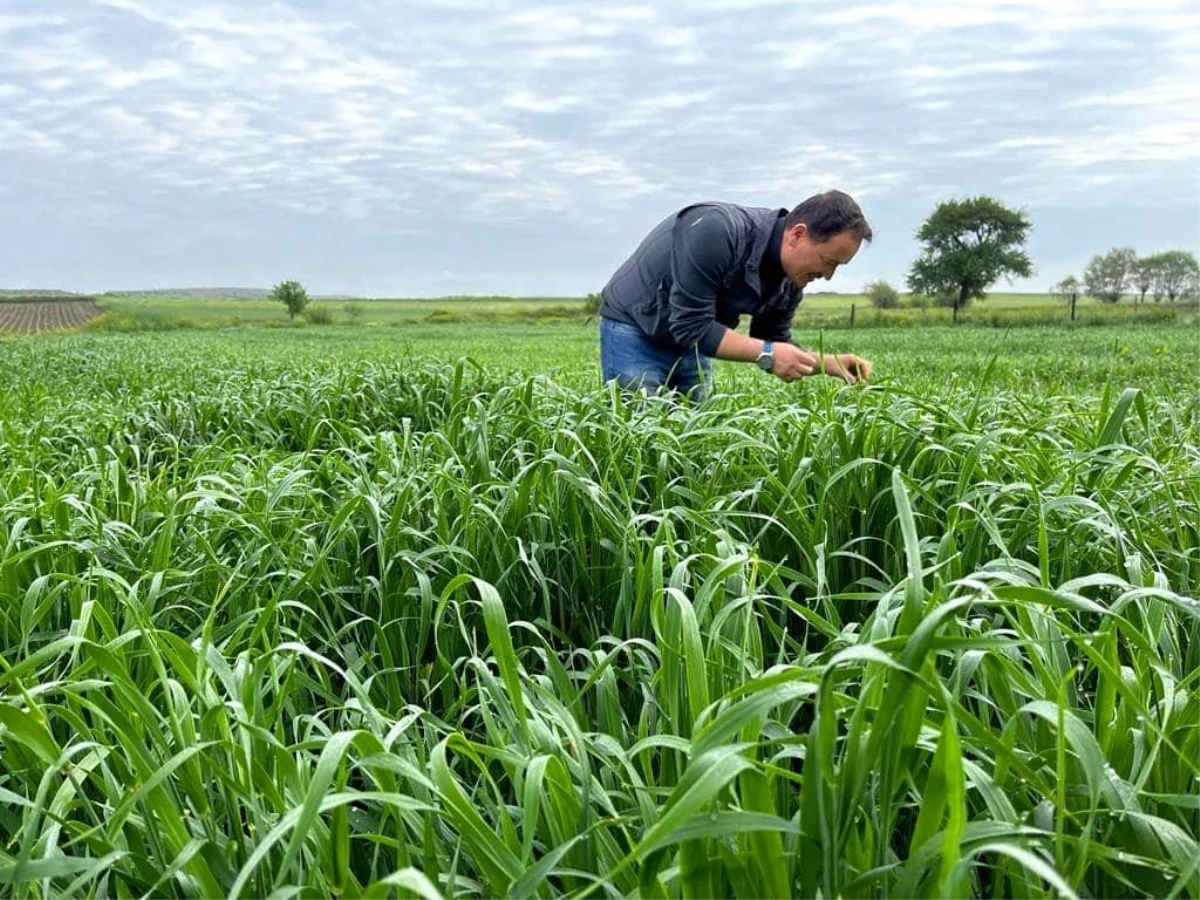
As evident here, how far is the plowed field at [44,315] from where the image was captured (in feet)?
157

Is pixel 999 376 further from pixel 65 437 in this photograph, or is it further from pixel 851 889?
pixel 851 889

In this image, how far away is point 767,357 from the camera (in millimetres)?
3389

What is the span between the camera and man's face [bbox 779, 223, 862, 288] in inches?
133

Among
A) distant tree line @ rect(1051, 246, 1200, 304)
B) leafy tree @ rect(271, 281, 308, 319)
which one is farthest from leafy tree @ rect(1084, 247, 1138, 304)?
leafy tree @ rect(271, 281, 308, 319)

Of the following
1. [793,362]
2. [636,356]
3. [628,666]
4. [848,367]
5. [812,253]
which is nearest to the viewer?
[628,666]

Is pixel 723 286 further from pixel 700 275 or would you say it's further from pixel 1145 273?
pixel 1145 273

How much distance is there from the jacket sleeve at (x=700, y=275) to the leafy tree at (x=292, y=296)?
67.3 metres

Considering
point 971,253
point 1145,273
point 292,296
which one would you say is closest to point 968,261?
point 971,253

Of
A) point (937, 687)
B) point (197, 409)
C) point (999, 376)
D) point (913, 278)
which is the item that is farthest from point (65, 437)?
point (913, 278)

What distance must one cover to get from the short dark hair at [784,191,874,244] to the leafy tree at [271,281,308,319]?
67661 mm

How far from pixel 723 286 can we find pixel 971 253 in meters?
60.3

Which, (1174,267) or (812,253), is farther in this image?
(1174,267)

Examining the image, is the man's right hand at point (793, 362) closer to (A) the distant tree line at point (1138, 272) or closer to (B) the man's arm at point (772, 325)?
(B) the man's arm at point (772, 325)

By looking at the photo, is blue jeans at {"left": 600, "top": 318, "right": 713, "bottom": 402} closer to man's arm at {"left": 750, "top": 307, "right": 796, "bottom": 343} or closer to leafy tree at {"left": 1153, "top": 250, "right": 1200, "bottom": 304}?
man's arm at {"left": 750, "top": 307, "right": 796, "bottom": 343}
